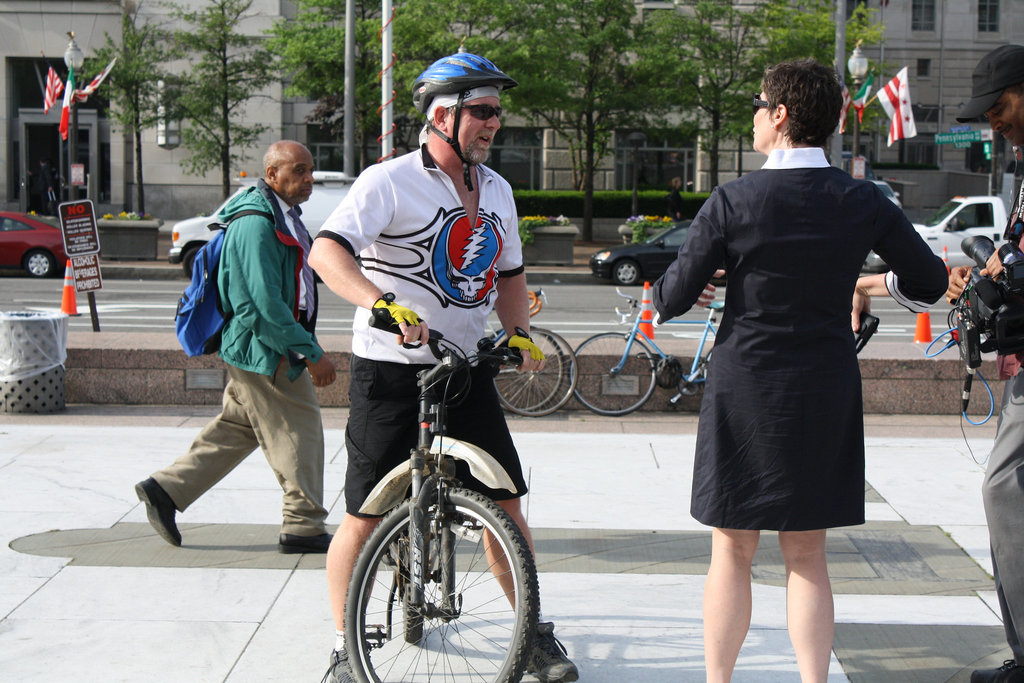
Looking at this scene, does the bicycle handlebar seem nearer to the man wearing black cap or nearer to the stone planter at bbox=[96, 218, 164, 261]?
the man wearing black cap

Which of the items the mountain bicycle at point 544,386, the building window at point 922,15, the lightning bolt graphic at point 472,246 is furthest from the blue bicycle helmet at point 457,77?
the building window at point 922,15

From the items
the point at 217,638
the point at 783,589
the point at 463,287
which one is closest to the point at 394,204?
the point at 463,287

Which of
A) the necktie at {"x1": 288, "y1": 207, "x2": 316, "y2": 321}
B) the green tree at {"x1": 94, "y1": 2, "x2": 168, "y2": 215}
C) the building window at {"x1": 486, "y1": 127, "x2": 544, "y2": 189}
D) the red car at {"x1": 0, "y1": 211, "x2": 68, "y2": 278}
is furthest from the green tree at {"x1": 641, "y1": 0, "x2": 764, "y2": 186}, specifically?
the necktie at {"x1": 288, "y1": 207, "x2": 316, "y2": 321}

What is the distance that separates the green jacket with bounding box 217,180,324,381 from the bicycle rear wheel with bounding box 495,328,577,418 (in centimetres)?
400

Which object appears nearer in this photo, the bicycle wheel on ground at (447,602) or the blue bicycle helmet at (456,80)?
the bicycle wheel on ground at (447,602)

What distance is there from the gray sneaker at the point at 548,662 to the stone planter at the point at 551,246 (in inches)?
845

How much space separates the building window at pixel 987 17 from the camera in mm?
56281

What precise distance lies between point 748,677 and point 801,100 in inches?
74.2

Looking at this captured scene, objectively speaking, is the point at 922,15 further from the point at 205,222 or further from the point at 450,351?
the point at 450,351

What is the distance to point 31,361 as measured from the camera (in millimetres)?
8109

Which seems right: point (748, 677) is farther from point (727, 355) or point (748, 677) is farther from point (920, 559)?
point (920, 559)

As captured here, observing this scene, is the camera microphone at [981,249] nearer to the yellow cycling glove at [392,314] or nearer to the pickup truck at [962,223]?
the yellow cycling glove at [392,314]

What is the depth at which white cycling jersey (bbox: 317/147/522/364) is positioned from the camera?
3.53 meters

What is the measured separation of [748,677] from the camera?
3789 millimetres
